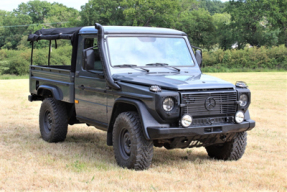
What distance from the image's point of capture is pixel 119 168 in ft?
20.4

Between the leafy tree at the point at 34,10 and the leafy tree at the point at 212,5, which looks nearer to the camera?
the leafy tree at the point at 34,10

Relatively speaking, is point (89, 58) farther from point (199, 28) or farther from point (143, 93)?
point (199, 28)

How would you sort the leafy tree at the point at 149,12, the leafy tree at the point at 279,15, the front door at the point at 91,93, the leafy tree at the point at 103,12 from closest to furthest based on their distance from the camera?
the front door at the point at 91,93
the leafy tree at the point at 279,15
the leafy tree at the point at 149,12
the leafy tree at the point at 103,12

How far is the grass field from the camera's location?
549cm

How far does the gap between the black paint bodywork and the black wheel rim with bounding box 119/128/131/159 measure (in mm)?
380

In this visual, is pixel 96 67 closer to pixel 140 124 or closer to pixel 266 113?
pixel 140 124

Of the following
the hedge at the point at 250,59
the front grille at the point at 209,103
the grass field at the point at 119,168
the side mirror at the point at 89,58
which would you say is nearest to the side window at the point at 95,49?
the side mirror at the point at 89,58

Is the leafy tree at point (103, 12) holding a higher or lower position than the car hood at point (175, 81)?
higher

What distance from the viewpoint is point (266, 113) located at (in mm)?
13266

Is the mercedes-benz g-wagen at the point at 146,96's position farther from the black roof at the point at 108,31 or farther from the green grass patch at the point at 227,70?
the green grass patch at the point at 227,70

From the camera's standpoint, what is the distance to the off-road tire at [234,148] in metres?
6.79

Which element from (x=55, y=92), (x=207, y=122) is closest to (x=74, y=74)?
(x=55, y=92)

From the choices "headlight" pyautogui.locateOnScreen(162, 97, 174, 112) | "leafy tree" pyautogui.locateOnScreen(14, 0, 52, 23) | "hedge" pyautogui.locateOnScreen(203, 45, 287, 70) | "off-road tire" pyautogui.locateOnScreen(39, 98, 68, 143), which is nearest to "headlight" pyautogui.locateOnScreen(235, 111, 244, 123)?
"headlight" pyautogui.locateOnScreen(162, 97, 174, 112)

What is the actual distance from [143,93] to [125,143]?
2.97 feet
